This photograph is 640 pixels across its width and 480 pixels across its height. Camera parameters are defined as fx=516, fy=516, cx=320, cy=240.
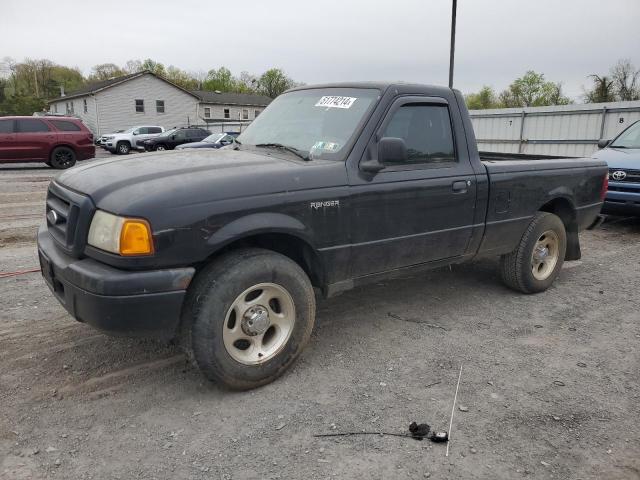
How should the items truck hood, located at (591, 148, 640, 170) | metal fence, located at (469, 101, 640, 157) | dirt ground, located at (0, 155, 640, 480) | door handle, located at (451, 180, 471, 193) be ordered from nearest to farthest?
dirt ground, located at (0, 155, 640, 480) → door handle, located at (451, 180, 471, 193) → truck hood, located at (591, 148, 640, 170) → metal fence, located at (469, 101, 640, 157)

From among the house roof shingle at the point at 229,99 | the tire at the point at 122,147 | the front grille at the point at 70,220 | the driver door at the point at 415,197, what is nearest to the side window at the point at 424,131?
the driver door at the point at 415,197

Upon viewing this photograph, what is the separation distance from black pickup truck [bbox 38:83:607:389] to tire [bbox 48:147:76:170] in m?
15.2

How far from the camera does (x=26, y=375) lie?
3.41 meters

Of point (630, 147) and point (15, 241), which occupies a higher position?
point (630, 147)

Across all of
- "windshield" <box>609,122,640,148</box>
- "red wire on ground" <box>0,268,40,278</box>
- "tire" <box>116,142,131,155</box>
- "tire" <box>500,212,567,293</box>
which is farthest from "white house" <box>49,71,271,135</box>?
"tire" <box>500,212,567,293</box>

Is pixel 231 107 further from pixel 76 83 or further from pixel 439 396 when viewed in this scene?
pixel 439 396

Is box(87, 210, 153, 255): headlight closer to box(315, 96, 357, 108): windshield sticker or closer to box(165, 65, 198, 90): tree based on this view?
box(315, 96, 357, 108): windshield sticker

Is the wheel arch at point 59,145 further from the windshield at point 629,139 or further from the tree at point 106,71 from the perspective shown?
the tree at point 106,71

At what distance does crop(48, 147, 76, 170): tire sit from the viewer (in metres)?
17.2

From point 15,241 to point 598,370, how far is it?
716 centimetres

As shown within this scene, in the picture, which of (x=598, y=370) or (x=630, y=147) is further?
(x=630, y=147)

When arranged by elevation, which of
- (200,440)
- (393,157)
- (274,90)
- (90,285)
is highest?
(274,90)

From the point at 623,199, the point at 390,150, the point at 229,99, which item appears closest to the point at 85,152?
the point at 623,199

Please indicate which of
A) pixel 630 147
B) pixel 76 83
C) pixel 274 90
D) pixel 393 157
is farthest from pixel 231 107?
pixel 393 157
